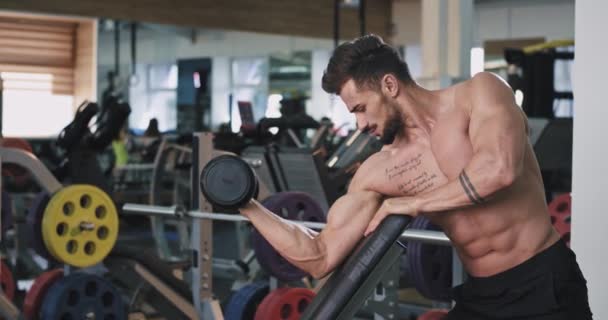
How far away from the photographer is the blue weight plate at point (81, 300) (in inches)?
141

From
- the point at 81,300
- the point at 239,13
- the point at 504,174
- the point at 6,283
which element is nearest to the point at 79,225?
the point at 81,300

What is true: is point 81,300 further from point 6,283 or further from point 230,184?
point 230,184

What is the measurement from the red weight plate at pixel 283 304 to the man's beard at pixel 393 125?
1.48 m

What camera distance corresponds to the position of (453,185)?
177cm

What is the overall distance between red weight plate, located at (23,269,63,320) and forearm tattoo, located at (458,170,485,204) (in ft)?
8.51

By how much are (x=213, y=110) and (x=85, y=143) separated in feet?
26.0

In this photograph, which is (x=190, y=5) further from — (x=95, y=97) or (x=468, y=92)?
(x=468, y=92)

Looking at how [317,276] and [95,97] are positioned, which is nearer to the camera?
[317,276]

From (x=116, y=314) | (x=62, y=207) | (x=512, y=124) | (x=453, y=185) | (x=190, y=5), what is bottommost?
(x=116, y=314)

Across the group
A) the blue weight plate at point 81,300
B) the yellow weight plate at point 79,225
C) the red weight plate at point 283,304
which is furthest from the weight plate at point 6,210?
the red weight plate at point 283,304

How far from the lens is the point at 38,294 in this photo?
3.91m

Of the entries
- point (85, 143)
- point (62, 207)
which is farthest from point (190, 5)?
point (62, 207)

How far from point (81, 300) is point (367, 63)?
218 centimetres

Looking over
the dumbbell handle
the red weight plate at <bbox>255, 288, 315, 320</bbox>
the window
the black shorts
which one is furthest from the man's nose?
the window
